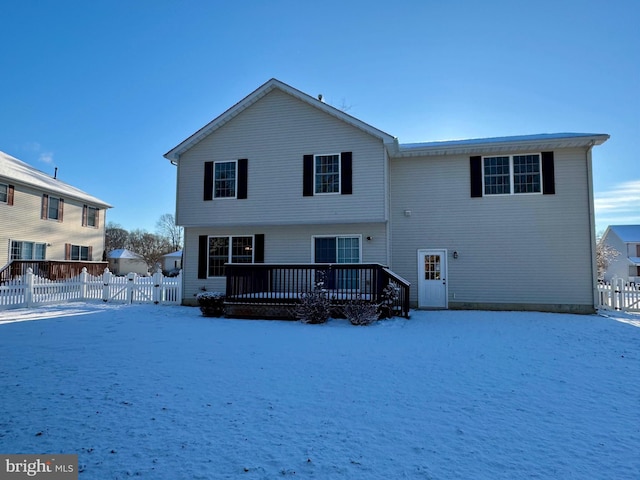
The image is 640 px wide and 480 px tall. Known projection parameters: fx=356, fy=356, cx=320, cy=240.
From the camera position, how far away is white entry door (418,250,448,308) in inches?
488

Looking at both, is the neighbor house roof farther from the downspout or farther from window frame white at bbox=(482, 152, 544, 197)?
the downspout

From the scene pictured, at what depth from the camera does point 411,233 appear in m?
12.7

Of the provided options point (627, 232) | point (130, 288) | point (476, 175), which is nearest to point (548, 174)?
point (476, 175)

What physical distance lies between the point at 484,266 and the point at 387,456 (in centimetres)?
1052

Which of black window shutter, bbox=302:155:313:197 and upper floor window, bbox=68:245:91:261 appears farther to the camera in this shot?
upper floor window, bbox=68:245:91:261

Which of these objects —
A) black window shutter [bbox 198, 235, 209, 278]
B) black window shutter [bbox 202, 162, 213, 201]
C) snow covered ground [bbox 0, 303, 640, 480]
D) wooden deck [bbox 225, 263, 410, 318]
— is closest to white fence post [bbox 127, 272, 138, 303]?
black window shutter [bbox 198, 235, 209, 278]

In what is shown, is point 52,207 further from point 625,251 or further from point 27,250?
point 625,251

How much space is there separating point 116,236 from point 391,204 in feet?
188

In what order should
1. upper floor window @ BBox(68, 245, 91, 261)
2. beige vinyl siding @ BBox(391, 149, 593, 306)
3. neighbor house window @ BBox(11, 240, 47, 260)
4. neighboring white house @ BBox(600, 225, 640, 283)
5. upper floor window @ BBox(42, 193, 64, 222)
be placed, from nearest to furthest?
beige vinyl siding @ BBox(391, 149, 593, 306)
neighbor house window @ BBox(11, 240, 47, 260)
upper floor window @ BBox(42, 193, 64, 222)
upper floor window @ BBox(68, 245, 91, 261)
neighboring white house @ BBox(600, 225, 640, 283)

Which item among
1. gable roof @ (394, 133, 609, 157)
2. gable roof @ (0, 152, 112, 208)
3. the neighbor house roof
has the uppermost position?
gable roof @ (0, 152, 112, 208)

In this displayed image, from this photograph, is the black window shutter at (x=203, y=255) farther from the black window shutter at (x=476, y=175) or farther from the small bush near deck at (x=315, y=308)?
the black window shutter at (x=476, y=175)

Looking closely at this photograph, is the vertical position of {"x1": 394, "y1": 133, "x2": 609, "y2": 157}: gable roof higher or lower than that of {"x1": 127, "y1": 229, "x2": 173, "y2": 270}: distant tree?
higher

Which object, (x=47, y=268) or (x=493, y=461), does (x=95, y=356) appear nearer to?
(x=493, y=461)

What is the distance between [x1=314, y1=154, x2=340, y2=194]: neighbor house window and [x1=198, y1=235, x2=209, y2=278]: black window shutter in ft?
15.4
